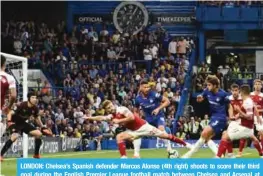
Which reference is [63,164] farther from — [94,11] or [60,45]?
[94,11]

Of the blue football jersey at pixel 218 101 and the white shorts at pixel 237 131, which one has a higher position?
the blue football jersey at pixel 218 101

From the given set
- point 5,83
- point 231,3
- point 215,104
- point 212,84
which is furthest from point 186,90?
point 5,83

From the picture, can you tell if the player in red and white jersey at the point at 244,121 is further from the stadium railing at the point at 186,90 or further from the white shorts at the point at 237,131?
the stadium railing at the point at 186,90

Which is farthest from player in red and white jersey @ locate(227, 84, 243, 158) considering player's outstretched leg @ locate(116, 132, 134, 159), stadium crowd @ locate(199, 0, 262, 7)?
stadium crowd @ locate(199, 0, 262, 7)

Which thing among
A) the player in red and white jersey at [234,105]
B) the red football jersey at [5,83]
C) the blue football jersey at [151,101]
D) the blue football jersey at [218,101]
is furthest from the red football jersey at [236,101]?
the red football jersey at [5,83]

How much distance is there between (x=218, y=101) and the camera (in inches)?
706

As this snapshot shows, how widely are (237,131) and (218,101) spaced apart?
4.29 ft

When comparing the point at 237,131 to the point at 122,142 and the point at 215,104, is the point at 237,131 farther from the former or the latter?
the point at 122,142

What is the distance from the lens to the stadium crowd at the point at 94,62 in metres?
36.0

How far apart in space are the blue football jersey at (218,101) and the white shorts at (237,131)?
79 centimetres

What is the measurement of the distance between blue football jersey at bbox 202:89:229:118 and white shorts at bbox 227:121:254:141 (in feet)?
2.60

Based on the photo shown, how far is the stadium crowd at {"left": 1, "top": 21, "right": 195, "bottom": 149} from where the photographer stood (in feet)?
118

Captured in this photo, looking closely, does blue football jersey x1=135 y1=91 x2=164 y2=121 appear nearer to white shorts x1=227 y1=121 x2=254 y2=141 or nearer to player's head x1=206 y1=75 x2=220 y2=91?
white shorts x1=227 y1=121 x2=254 y2=141

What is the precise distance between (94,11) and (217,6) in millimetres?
7281
